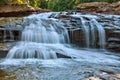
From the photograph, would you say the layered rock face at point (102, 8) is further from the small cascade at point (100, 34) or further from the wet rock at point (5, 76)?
the wet rock at point (5, 76)

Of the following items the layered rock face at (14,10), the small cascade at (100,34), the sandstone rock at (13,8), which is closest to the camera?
the small cascade at (100,34)

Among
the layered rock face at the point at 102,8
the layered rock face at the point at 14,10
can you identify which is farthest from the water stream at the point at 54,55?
the layered rock face at the point at 102,8

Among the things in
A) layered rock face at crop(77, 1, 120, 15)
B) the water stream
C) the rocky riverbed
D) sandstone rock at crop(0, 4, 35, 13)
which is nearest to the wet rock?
the rocky riverbed

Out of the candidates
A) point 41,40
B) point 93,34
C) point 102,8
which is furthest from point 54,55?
point 102,8

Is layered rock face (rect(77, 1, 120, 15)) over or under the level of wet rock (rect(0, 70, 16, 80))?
over

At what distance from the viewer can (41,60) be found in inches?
325

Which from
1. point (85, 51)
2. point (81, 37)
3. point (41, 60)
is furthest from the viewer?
point (81, 37)

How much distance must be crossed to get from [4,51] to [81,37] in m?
3.18

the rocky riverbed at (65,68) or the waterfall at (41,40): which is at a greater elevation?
the waterfall at (41,40)

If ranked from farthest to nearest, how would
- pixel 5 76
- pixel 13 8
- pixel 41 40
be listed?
pixel 13 8 → pixel 41 40 → pixel 5 76

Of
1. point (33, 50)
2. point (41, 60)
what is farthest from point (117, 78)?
point (33, 50)

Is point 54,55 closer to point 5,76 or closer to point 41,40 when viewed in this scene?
point 41,40

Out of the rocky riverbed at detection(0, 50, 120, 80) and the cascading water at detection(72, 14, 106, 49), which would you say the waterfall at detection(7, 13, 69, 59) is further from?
the cascading water at detection(72, 14, 106, 49)

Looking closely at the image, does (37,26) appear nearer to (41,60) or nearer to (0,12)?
(41,60)
